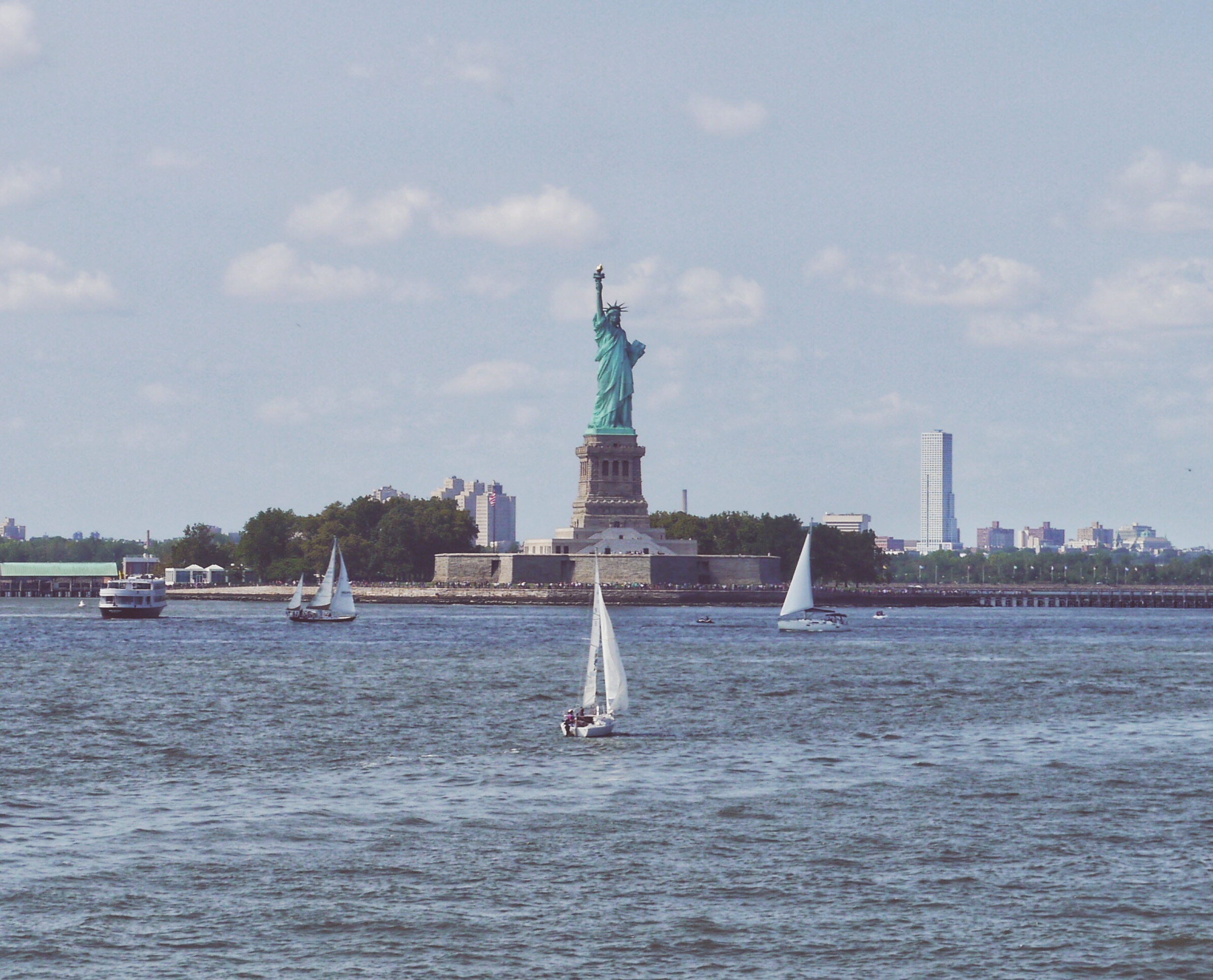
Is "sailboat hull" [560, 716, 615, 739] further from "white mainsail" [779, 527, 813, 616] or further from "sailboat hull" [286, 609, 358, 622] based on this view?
"sailboat hull" [286, 609, 358, 622]

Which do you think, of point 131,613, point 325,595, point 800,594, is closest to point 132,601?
point 131,613

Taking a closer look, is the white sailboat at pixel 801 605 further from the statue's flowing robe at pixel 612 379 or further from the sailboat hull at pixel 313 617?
the statue's flowing robe at pixel 612 379

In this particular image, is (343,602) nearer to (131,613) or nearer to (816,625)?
(131,613)

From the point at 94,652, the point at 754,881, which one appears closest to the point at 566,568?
the point at 94,652

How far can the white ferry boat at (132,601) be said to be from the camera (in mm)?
164125

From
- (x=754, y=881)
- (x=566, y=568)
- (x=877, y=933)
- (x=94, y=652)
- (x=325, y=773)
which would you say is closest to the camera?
(x=877, y=933)

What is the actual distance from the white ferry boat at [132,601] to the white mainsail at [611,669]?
4370 inches

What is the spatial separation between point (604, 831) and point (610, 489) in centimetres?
15554

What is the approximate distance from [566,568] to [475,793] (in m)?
151

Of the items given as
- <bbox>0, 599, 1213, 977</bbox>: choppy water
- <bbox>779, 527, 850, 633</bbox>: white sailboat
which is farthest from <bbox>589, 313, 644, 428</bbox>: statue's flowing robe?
<bbox>0, 599, 1213, 977</bbox>: choppy water

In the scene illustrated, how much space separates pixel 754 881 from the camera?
35.6 m

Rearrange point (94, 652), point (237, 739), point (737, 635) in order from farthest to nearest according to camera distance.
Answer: point (737, 635) → point (94, 652) → point (237, 739)

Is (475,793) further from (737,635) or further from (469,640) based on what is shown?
(737,635)

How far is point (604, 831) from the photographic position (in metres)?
41.0
